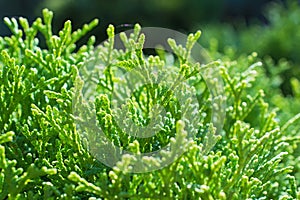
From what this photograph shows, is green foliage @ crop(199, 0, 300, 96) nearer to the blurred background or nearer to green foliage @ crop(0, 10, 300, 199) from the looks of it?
green foliage @ crop(0, 10, 300, 199)

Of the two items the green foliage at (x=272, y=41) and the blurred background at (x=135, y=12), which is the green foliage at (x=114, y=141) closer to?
the green foliage at (x=272, y=41)

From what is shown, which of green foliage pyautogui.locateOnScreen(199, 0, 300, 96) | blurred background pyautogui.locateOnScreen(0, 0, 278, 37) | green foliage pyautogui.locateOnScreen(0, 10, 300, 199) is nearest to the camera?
green foliage pyautogui.locateOnScreen(0, 10, 300, 199)

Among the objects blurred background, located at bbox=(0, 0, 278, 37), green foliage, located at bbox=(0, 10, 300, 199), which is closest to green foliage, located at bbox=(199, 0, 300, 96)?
green foliage, located at bbox=(0, 10, 300, 199)

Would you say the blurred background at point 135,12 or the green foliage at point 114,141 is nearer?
the green foliage at point 114,141

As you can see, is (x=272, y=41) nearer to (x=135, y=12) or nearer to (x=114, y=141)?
(x=114, y=141)

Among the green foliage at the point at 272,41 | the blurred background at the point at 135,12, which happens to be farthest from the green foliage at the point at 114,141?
the blurred background at the point at 135,12

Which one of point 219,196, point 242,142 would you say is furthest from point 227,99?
point 219,196

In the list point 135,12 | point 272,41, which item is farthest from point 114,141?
point 135,12

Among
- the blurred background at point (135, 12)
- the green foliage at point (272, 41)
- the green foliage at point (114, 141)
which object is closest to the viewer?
the green foliage at point (114, 141)

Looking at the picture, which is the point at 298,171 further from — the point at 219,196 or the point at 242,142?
the point at 219,196

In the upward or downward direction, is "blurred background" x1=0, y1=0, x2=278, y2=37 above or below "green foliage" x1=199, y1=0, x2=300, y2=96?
above
